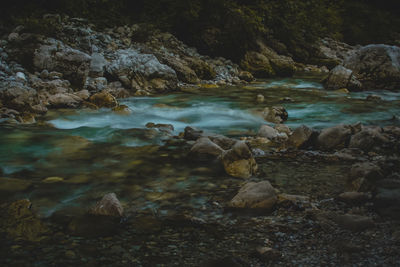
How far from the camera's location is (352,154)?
454 cm

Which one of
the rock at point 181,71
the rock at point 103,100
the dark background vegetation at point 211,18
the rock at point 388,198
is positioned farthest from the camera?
the dark background vegetation at point 211,18

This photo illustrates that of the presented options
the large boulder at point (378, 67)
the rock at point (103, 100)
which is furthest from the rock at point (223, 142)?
the large boulder at point (378, 67)

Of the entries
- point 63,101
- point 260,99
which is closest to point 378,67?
point 260,99

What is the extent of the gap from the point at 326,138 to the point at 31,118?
4.89 m

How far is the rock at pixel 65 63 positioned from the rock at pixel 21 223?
6269mm

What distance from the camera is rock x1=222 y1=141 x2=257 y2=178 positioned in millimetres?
3832

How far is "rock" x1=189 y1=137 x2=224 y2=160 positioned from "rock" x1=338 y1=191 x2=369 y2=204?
160 cm

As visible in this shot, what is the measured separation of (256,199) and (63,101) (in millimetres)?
5789

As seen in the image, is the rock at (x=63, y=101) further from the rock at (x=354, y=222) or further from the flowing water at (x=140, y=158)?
the rock at (x=354, y=222)

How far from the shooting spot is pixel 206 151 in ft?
14.4

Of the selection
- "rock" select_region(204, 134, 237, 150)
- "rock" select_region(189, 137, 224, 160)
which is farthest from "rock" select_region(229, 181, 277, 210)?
"rock" select_region(204, 134, 237, 150)

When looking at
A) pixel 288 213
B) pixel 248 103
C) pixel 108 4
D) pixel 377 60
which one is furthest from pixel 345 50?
pixel 288 213

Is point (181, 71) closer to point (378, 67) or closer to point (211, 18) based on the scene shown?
point (211, 18)

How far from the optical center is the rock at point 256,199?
2.97 meters
